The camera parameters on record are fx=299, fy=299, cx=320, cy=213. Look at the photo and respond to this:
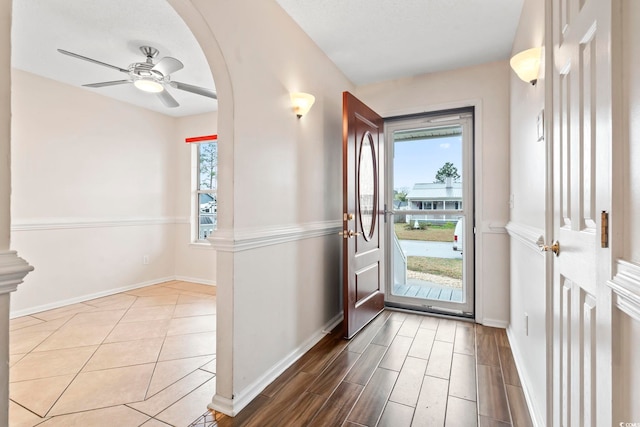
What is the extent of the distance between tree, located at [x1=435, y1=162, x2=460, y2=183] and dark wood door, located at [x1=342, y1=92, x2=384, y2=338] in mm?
609

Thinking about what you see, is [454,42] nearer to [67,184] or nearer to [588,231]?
[588,231]

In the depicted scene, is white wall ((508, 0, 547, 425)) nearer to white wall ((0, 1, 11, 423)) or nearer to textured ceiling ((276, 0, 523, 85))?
textured ceiling ((276, 0, 523, 85))

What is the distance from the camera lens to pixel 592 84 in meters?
0.79

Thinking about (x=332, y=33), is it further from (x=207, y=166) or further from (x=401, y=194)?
(x=207, y=166)

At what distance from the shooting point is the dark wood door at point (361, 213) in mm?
2510

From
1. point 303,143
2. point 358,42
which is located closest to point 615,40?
point 303,143

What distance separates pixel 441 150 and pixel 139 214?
4.15m

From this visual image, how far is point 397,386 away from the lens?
184 cm

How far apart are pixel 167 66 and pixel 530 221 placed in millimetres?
2933

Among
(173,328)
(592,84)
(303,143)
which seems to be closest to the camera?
(592,84)

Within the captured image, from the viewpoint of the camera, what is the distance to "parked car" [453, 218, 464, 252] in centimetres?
312

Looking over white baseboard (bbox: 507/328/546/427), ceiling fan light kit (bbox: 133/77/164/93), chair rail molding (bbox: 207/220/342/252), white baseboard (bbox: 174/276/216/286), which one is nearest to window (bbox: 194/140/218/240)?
white baseboard (bbox: 174/276/216/286)

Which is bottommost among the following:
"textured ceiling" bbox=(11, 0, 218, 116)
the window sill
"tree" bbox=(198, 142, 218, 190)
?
the window sill

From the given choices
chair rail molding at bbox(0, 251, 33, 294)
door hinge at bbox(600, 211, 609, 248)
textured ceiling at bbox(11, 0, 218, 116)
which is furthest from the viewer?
textured ceiling at bbox(11, 0, 218, 116)
